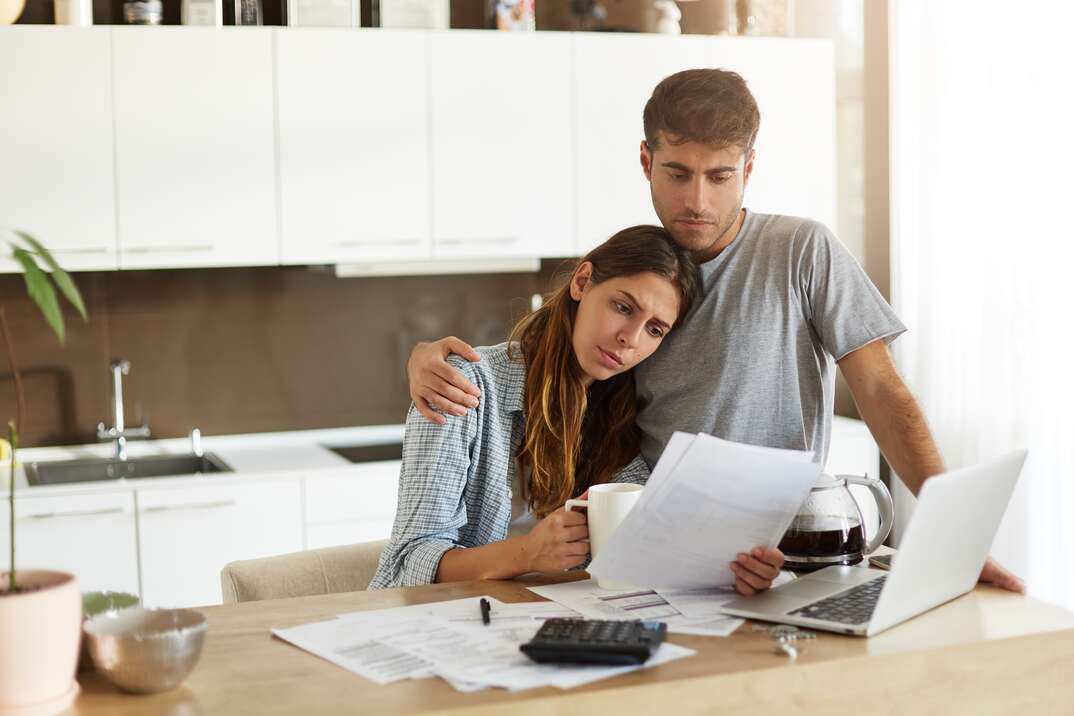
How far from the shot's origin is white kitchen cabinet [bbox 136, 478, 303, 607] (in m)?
3.17

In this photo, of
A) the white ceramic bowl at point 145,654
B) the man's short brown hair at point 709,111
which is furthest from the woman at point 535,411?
the white ceramic bowl at point 145,654

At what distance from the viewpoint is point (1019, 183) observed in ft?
11.0

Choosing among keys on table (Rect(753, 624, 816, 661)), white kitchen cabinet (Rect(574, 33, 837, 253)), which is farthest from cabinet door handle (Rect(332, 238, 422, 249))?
keys on table (Rect(753, 624, 816, 661))

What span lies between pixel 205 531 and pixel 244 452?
18.9 inches

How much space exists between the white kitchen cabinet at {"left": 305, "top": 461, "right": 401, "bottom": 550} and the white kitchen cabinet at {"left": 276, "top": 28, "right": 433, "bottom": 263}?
0.65m

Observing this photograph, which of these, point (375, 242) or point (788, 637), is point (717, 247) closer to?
point (788, 637)

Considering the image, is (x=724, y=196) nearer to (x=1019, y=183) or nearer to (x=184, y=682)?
(x=184, y=682)

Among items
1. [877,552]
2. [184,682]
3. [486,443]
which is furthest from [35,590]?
[877,552]

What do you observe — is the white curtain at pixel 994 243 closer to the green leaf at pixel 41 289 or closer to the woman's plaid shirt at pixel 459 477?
the woman's plaid shirt at pixel 459 477

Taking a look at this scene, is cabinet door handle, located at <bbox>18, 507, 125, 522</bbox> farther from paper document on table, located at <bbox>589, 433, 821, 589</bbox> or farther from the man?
paper document on table, located at <bbox>589, 433, 821, 589</bbox>

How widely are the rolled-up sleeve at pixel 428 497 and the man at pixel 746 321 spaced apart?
0.12 m

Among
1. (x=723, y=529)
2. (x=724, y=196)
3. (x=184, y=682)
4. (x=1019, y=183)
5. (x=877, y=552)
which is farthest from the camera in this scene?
(x=1019, y=183)

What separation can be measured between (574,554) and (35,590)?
0.71 metres

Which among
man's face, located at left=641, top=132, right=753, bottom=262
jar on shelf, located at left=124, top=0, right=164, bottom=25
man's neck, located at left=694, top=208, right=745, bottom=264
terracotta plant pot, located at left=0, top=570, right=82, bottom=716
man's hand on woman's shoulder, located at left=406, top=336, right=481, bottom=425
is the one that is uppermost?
jar on shelf, located at left=124, top=0, right=164, bottom=25
